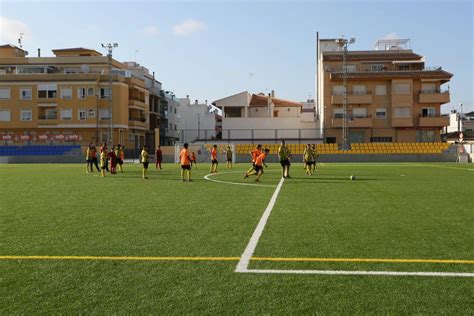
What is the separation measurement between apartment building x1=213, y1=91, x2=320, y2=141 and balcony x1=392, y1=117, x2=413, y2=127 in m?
9.45

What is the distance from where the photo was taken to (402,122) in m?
59.7

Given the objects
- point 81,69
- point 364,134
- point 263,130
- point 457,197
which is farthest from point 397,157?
point 81,69

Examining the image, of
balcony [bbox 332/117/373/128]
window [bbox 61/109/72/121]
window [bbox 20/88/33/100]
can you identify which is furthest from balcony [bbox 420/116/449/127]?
window [bbox 20/88/33/100]

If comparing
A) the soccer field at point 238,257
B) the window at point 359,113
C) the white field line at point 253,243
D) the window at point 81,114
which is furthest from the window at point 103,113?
the white field line at point 253,243

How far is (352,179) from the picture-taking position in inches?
837

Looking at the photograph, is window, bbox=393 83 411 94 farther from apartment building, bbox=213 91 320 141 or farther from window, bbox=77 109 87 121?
window, bbox=77 109 87 121

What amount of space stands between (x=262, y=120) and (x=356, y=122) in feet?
40.1

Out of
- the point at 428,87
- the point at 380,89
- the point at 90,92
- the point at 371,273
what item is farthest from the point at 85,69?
the point at 371,273

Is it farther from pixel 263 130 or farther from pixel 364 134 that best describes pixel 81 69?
pixel 364 134

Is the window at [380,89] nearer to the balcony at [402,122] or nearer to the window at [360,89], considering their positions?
the window at [360,89]

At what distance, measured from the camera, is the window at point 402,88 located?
6016 centimetres

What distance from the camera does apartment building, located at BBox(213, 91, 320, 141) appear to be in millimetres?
61406

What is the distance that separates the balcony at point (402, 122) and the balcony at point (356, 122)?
2.88 m

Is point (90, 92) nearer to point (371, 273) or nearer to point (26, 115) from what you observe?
point (26, 115)
